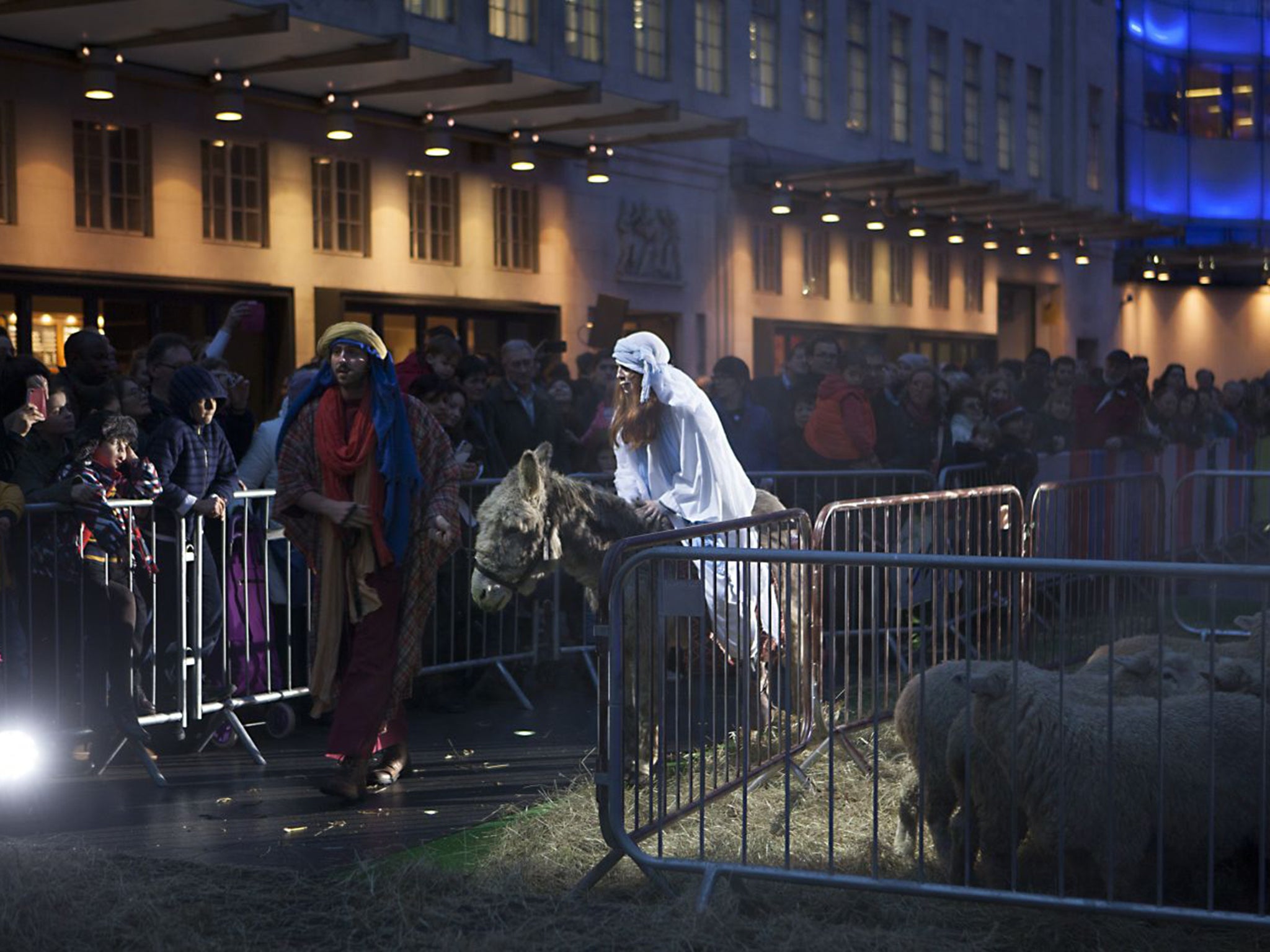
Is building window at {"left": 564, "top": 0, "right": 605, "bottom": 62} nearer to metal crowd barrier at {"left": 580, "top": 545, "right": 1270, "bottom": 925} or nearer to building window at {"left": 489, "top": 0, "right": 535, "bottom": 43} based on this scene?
building window at {"left": 489, "top": 0, "right": 535, "bottom": 43}

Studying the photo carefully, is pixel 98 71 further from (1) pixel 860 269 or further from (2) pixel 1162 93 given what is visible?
(2) pixel 1162 93

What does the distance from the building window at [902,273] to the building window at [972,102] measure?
3830mm

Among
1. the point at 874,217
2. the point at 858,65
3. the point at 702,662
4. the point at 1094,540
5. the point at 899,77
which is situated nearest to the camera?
the point at 702,662

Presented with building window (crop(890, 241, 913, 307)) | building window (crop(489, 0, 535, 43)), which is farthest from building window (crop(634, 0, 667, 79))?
building window (crop(890, 241, 913, 307))

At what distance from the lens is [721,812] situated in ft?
23.5

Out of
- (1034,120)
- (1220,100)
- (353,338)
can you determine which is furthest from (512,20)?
(1220,100)

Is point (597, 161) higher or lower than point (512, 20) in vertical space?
lower

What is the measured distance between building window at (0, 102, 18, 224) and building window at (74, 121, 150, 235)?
29.3 inches

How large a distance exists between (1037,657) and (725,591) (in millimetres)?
2816

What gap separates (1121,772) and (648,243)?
19.1 m

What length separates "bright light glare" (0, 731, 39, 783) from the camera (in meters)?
7.81

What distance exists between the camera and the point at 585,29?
23.2 metres

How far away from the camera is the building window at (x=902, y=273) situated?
106ft

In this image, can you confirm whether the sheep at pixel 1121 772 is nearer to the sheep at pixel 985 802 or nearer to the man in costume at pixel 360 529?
the sheep at pixel 985 802
